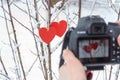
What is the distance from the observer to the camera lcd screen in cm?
80

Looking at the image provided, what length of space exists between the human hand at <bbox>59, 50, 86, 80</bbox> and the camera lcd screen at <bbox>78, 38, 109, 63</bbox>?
0.10 feet

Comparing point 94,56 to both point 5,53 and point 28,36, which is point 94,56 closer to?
point 5,53

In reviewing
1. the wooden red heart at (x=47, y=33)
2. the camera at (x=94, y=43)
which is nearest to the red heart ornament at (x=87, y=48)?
the camera at (x=94, y=43)

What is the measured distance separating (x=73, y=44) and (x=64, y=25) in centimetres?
27

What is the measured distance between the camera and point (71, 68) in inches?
30.6

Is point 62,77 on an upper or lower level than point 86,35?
lower

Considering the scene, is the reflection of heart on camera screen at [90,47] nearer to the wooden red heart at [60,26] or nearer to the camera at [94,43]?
the camera at [94,43]

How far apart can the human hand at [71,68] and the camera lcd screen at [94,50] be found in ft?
0.10

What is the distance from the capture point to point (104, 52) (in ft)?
2.67

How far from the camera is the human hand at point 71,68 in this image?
76cm

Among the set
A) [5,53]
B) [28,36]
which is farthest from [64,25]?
[28,36]

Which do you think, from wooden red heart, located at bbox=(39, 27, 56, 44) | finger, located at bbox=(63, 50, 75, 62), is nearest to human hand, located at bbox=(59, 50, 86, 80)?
finger, located at bbox=(63, 50, 75, 62)

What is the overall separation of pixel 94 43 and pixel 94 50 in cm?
2

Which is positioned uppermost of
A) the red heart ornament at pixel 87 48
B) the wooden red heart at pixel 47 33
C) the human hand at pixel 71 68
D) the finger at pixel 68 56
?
the wooden red heart at pixel 47 33
